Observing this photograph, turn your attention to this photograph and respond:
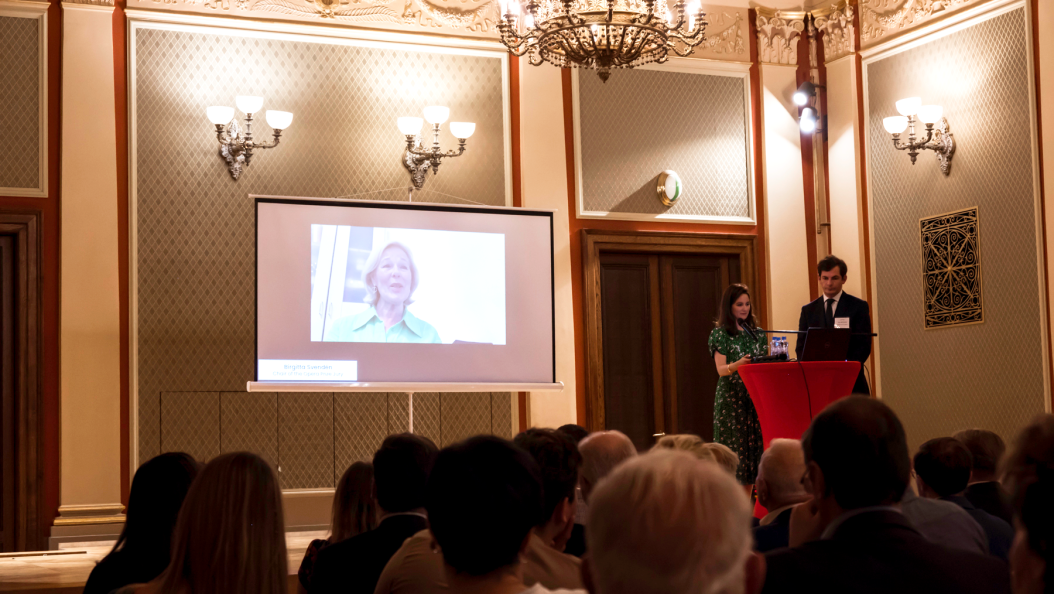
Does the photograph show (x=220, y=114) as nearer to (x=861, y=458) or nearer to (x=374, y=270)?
(x=374, y=270)

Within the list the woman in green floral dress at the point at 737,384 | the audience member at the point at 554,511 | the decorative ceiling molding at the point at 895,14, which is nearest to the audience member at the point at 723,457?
the audience member at the point at 554,511

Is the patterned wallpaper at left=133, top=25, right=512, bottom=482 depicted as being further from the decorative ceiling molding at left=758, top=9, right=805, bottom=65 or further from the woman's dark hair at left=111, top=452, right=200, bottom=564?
the woman's dark hair at left=111, top=452, right=200, bottom=564

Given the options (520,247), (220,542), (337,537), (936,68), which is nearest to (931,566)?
(220,542)

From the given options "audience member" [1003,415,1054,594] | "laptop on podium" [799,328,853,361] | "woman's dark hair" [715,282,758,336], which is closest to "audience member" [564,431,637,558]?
"audience member" [1003,415,1054,594]

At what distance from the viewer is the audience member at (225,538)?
5.98 feet

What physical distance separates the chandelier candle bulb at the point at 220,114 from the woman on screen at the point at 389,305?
1349mm

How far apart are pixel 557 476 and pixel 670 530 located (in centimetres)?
117

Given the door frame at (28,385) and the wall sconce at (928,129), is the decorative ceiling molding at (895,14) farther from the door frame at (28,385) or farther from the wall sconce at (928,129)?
the door frame at (28,385)

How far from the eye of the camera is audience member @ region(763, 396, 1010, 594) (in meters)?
1.58

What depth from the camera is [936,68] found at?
25.1ft

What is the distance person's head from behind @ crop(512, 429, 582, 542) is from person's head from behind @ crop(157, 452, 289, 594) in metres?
0.56

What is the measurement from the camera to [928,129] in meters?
7.50

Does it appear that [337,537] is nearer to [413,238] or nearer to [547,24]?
[547,24]

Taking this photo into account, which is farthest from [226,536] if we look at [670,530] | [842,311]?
[842,311]
